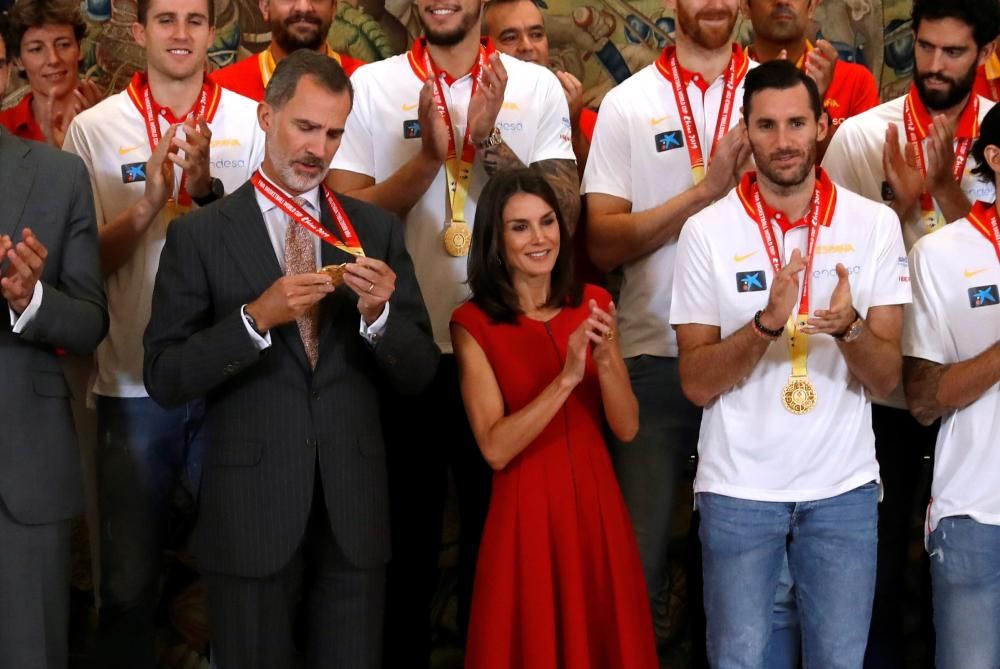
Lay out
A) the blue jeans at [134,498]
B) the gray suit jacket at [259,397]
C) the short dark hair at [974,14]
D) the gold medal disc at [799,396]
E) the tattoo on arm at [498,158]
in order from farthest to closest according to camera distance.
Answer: the short dark hair at [974,14]
the tattoo on arm at [498,158]
the blue jeans at [134,498]
the gold medal disc at [799,396]
the gray suit jacket at [259,397]

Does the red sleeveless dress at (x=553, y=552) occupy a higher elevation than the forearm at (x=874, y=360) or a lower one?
lower

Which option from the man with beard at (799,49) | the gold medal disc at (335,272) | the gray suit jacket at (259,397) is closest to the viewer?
the gold medal disc at (335,272)

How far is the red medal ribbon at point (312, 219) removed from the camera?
3627 millimetres

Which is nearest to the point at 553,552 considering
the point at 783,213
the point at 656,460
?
the point at 656,460

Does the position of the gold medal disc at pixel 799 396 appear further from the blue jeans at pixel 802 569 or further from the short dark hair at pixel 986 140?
the short dark hair at pixel 986 140

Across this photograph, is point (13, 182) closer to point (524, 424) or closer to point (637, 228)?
point (524, 424)

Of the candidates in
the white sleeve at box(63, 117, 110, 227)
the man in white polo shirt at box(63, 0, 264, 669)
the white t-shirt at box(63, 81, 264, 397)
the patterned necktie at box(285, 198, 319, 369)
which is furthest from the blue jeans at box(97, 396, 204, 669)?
the patterned necktie at box(285, 198, 319, 369)

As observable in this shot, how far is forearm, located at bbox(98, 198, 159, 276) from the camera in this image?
13.6 feet

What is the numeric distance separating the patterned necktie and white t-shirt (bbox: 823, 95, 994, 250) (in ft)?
6.00

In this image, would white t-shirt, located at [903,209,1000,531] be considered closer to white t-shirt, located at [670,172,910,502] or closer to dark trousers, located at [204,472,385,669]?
white t-shirt, located at [670,172,910,502]

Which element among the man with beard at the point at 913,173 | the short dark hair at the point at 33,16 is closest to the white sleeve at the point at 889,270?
the man with beard at the point at 913,173

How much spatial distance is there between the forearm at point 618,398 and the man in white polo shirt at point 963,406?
798 millimetres

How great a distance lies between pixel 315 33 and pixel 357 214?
1.11 m

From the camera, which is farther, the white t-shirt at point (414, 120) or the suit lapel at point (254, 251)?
the white t-shirt at point (414, 120)
